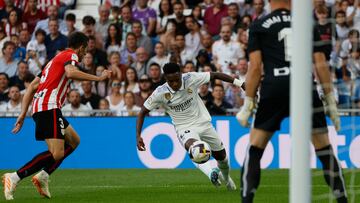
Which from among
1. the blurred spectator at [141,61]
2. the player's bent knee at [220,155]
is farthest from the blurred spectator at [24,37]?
the player's bent knee at [220,155]

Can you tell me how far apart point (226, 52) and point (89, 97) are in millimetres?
2923

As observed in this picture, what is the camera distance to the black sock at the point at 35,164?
11867mm

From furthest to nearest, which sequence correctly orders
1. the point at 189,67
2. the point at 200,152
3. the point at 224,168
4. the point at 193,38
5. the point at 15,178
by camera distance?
the point at 193,38 < the point at 189,67 < the point at 224,168 < the point at 200,152 < the point at 15,178

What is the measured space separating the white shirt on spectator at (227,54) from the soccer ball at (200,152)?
22.3ft

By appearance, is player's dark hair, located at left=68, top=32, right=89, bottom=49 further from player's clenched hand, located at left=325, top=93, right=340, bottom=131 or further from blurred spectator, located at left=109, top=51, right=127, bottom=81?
blurred spectator, located at left=109, top=51, right=127, bottom=81

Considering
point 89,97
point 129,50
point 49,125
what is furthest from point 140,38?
point 49,125

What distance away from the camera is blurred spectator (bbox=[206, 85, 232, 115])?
17.5 m

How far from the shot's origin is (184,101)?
13.0 metres

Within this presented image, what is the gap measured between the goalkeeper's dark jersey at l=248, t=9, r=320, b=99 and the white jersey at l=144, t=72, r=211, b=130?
4597 millimetres

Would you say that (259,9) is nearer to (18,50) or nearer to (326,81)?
(18,50)

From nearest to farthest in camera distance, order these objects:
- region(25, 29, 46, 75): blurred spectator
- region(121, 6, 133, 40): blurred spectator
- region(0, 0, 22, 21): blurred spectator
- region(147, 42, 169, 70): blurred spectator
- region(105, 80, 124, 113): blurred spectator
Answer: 1. region(105, 80, 124, 113): blurred spectator
2. region(147, 42, 169, 70): blurred spectator
3. region(25, 29, 46, 75): blurred spectator
4. region(121, 6, 133, 40): blurred spectator
5. region(0, 0, 22, 21): blurred spectator

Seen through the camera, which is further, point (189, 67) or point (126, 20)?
point (126, 20)

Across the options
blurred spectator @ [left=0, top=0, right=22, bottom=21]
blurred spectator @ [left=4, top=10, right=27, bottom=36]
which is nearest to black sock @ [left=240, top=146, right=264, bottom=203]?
blurred spectator @ [left=4, top=10, right=27, bottom=36]

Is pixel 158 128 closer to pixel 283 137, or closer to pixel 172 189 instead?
pixel 283 137
